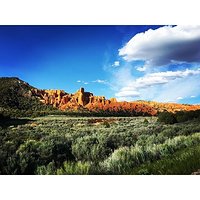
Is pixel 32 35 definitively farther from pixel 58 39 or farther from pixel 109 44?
pixel 109 44

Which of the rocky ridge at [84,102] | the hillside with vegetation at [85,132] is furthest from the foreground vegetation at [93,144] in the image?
the rocky ridge at [84,102]

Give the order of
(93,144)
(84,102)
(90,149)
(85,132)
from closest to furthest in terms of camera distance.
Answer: (90,149)
(93,144)
(85,132)
(84,102)

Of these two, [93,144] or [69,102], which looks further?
[69,102]

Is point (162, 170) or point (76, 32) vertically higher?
point (76, 32)

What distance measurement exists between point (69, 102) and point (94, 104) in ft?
2.05

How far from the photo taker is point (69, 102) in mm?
9984

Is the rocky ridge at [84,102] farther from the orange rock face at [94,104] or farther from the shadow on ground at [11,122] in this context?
the shadow on ground at [11,122]

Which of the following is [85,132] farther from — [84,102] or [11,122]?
[11,122]

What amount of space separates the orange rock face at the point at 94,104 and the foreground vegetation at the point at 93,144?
266mm

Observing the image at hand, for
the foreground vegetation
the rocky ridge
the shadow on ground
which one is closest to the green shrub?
the foreground vegetation

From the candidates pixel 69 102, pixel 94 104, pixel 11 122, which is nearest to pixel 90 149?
pixel 94 104

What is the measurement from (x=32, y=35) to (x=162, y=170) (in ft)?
14.9

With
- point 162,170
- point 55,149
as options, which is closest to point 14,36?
point 55,149
